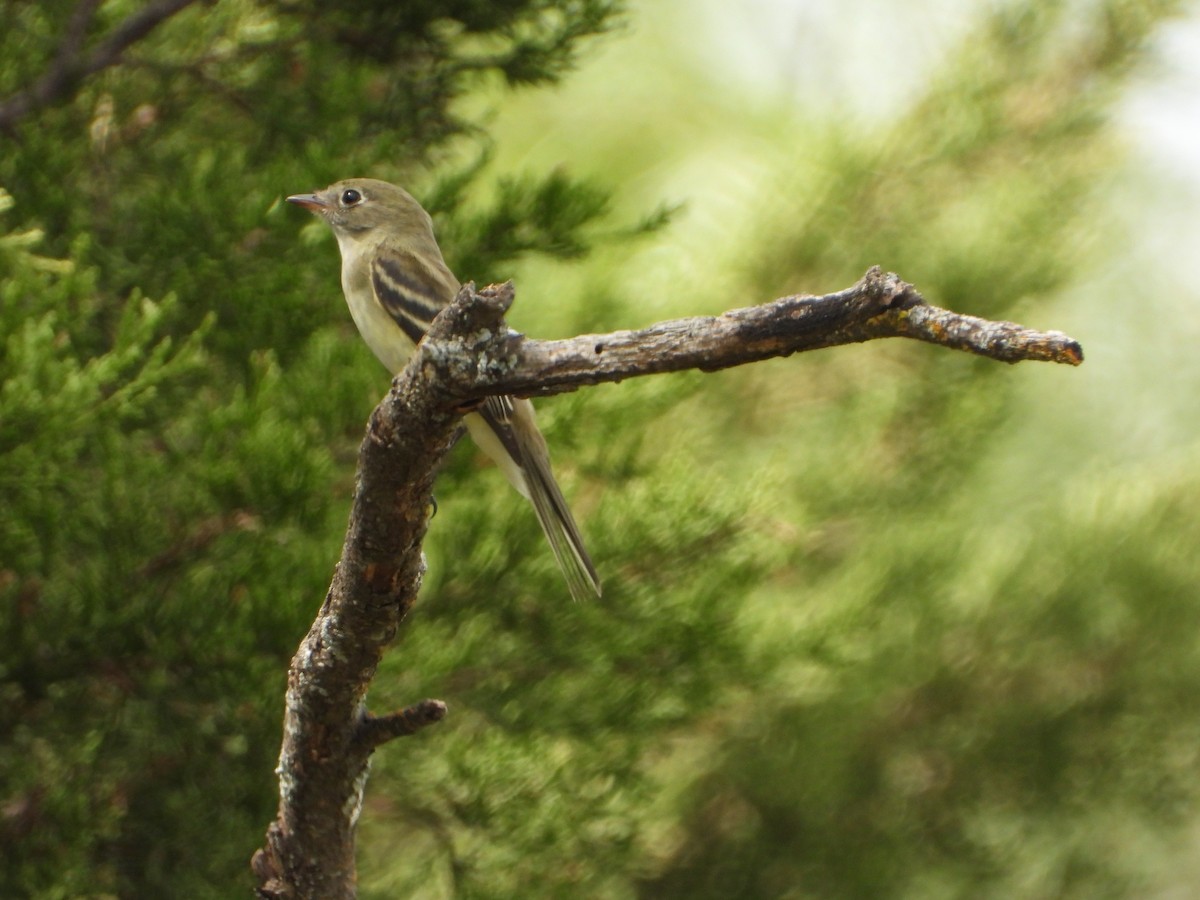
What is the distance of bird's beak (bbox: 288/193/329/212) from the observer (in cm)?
417

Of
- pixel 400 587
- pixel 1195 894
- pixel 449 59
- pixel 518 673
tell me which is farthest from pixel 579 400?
pixel 1195 894

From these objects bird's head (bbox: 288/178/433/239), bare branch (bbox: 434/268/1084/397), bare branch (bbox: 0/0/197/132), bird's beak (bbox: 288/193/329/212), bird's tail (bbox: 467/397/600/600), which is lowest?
bare branch (bbox: 434/268/1084/397)

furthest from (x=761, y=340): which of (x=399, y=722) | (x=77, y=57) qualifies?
(x=77, y=57)

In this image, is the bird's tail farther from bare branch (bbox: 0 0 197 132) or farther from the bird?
bare branch (bbox: 0 0 197 132)

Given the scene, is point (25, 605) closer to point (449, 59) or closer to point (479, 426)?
point (479, 426)

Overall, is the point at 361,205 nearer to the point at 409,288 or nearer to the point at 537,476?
the point at 409,288

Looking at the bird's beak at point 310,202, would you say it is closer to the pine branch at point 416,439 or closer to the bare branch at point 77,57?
the bare branch at point 77,57

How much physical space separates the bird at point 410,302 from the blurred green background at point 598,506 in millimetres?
182

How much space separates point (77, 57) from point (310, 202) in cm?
88

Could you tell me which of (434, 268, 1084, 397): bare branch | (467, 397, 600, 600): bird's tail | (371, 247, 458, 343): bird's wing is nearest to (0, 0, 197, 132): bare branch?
(371, 247, 458, 343): bird's wing

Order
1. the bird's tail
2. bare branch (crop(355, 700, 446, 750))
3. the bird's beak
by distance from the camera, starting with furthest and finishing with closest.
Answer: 1. the bird's beak
2. the bird's tail
3. bare branch (crop(355, 700, 446, 750))

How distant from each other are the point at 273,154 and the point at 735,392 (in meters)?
1.76

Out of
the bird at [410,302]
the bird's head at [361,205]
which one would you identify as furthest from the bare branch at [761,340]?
the bird's head at [361,205]

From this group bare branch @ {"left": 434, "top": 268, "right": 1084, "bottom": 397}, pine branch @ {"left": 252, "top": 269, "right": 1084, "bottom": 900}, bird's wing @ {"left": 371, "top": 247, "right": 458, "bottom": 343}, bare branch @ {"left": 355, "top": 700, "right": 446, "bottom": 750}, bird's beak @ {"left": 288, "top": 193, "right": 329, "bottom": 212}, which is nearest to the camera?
bare branch @ {"left": 434, "top": 268, "right": 1084, "bottom": 397}
